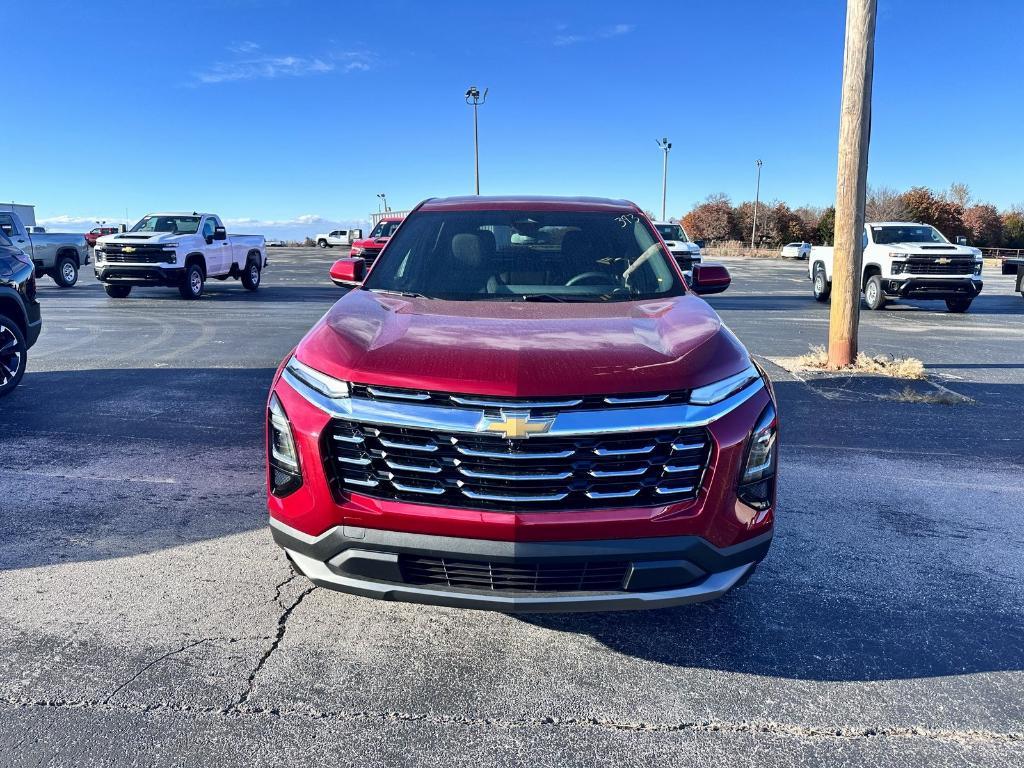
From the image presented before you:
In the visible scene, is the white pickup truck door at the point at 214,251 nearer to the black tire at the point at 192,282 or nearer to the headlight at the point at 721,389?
the black tire at the point at 192,282

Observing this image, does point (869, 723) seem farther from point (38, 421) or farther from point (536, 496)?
point (38, 421)

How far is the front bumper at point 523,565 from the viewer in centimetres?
248

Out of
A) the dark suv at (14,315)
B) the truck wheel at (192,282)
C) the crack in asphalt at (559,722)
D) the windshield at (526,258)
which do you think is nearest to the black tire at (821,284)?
the truck wheel at (192,282)

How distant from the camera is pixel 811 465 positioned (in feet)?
17.7

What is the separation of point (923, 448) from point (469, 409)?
15.7 ft

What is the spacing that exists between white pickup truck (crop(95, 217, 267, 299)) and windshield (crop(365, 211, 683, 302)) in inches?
570

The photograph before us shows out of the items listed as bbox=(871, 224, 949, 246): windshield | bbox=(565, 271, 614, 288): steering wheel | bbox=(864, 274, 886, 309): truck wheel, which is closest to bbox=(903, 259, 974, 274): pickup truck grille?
bbox=(864, 274, 886, 309): truck wheel

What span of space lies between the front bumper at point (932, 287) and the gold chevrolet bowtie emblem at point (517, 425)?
15.3m

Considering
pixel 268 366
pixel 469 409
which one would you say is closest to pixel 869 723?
pixel 469 409

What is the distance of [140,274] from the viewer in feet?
56.1

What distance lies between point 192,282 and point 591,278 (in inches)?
629

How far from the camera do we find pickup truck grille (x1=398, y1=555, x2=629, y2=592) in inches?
98.7

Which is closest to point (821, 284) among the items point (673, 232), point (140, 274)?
point (673, 232)

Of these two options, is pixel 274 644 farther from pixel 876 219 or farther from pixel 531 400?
pixel 876 219
